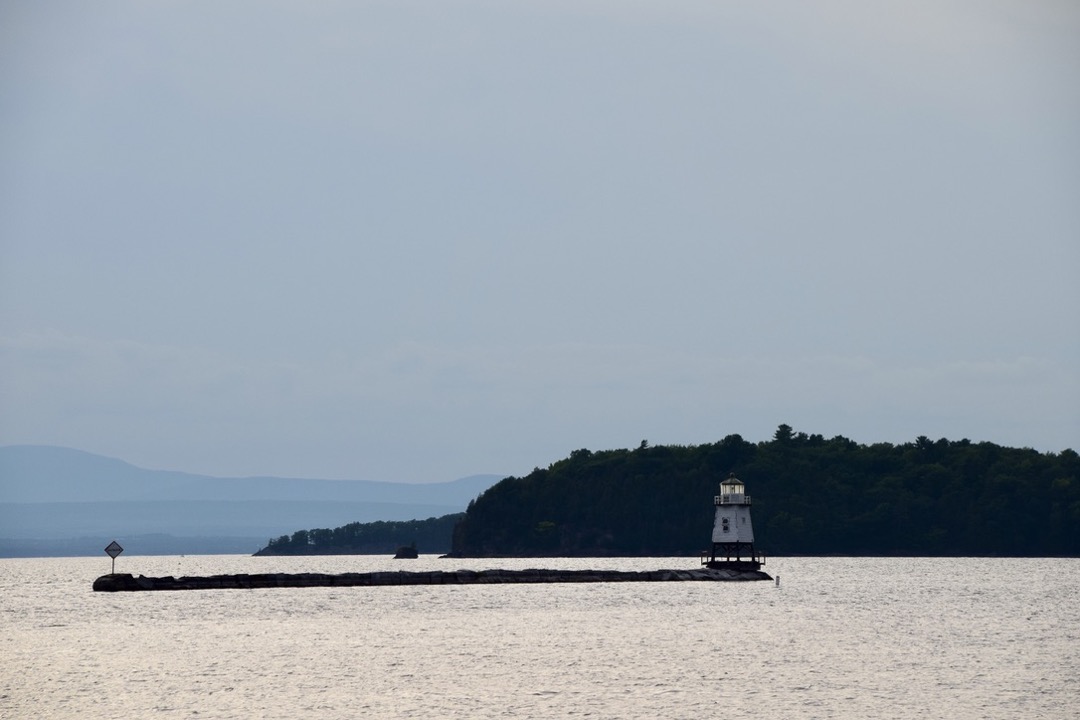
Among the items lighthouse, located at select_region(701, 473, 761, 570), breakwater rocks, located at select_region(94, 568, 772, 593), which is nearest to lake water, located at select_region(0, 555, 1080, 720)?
breakwater rocks, located at select_region(94, 568, 772, 593)

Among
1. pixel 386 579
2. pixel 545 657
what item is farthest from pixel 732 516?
pixel 545 657

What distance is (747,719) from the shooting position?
49188mm

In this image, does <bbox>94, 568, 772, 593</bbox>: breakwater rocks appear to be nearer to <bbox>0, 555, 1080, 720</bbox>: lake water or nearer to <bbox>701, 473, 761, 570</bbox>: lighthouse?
<bbox>701, 473, 761, 570</bbox>: lighthouse

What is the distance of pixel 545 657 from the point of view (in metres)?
68.1

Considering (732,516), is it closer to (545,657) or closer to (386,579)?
(386,579)

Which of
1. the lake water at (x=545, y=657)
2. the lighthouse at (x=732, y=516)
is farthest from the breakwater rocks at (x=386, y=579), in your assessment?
the lake water at (x=545, y=657)

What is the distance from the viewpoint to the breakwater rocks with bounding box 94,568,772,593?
414 feet

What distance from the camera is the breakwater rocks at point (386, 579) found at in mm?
126250

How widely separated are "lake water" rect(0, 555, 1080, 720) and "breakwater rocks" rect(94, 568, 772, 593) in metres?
7.26

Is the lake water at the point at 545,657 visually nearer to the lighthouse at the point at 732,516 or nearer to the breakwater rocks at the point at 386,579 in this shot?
the breakwater rocks at the point at 386,579

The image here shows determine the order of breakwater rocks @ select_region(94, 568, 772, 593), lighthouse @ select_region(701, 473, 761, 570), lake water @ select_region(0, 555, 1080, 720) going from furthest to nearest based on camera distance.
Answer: lighthouse @ select_region(701, 473, 761, 570) < breakwater rocks @ select_region(94, 568, 772, 593) < lake water @ select_region(0, 555, 1080, 720)

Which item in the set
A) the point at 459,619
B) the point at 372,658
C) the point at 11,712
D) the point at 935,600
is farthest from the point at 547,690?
the point at 935,600

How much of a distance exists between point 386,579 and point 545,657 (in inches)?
2508

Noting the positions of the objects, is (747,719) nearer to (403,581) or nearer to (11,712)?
(11,712)
